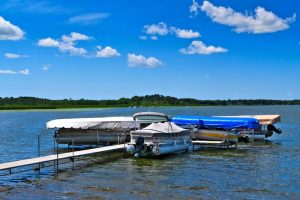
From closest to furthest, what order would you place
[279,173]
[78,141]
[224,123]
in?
[279,173], [78,141], [224,123]

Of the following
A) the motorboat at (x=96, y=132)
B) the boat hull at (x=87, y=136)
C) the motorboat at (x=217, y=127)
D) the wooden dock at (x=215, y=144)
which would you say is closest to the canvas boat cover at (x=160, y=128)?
the wooden dock at (x=215, y=144)

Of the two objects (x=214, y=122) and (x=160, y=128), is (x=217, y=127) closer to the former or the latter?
(x=214, y=122)

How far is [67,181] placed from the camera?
22.6 m

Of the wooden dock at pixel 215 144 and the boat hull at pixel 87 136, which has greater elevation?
the boat hull at pixel 87 136

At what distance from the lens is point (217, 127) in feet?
143

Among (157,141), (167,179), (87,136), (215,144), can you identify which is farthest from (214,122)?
(167,179)

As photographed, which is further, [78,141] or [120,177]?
[78,141]

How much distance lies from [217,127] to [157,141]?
1365 cm

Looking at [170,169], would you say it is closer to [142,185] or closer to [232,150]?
[142,185]

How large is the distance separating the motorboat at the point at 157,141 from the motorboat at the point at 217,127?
20.6 ft

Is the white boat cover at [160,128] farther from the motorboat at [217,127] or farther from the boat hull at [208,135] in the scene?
the motorboat at [217,127]

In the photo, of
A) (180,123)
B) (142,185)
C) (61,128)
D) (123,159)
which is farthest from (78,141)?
(142,185)

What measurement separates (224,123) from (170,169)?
18.1 metres

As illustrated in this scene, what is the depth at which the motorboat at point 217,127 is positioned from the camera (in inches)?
1609
